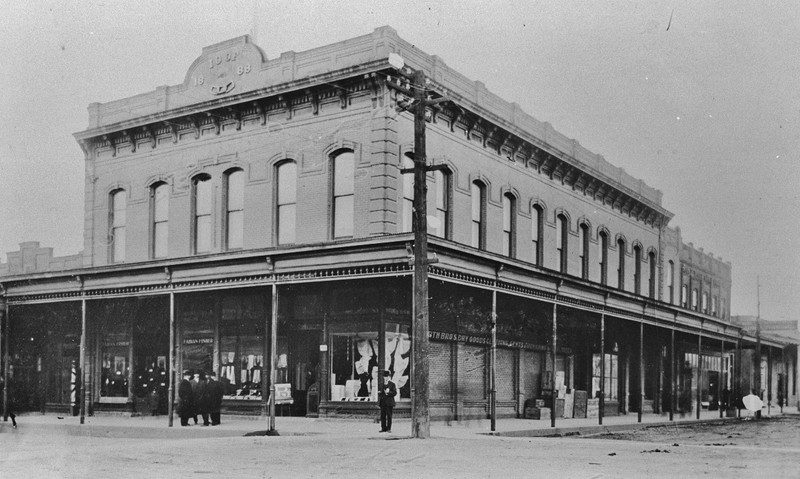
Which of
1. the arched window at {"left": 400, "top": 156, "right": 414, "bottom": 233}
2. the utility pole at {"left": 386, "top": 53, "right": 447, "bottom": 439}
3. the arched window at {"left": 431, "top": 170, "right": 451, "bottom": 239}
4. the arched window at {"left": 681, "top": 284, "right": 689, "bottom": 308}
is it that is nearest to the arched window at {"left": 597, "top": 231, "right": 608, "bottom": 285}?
the arched window at {"left": 681, "top": 284, "right": 689, "bottom": 308}

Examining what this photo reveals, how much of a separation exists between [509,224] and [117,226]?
12.5 m

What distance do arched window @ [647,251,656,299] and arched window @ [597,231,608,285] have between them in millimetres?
4352

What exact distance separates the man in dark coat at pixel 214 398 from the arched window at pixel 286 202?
472 centimetres

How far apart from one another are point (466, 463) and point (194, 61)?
18521 mm

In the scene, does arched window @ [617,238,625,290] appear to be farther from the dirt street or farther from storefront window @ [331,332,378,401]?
the dirt street

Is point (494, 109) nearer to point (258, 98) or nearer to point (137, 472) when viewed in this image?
point (258, 98)

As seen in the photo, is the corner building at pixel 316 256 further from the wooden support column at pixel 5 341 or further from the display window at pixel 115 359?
the wooden support column at pixel 5 341

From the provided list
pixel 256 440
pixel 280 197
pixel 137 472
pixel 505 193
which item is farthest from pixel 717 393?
pixel 137 472

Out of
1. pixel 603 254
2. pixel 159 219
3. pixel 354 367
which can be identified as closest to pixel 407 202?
pixel 354 367

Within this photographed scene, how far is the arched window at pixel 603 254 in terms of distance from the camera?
35.3 m

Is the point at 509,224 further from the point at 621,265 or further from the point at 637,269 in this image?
the point at 637,269

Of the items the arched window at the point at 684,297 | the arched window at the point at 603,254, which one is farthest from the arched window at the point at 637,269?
the arched window at the point at 684,297

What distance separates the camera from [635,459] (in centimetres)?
1298

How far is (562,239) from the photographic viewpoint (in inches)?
1292
